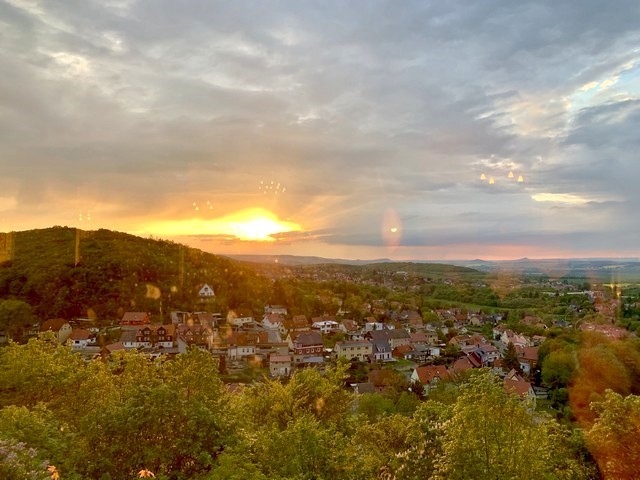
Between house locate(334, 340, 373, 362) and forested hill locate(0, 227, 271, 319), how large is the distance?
19.2m

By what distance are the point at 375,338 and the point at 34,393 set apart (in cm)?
4138

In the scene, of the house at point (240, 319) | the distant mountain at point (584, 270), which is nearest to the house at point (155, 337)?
the house at point (240, 319)

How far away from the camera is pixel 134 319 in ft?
156

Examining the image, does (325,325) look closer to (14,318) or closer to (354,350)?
(354,350)

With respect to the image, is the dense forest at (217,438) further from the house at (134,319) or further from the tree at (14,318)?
the house at (134,319)

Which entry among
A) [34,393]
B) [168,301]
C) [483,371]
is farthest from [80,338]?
[483,371]

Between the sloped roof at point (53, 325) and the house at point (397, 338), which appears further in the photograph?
the house at point (397, 338)

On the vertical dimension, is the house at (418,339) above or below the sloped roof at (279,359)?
below

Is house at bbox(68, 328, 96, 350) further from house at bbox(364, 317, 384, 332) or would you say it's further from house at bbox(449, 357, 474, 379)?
house at bbox(449, 357, 474, 379)

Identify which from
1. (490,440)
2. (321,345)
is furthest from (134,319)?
(490,440)

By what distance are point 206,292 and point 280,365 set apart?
81.7ft

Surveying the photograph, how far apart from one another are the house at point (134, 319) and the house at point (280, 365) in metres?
17.6

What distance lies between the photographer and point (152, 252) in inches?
2601

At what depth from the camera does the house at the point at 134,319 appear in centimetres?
4738
